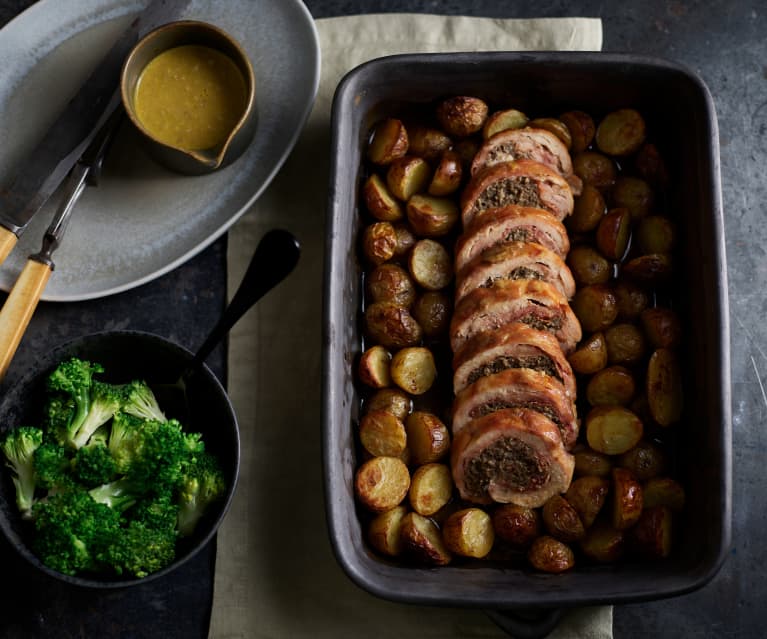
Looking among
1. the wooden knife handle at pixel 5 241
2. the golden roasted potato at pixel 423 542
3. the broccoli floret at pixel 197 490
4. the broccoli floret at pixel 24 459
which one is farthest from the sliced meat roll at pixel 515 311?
the wooden knife handle at pixel 5 241

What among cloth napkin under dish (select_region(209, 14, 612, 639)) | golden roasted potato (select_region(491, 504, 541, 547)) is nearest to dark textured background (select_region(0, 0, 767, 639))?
cloth napkin under dish (select_region(209, 14, 612, 639))

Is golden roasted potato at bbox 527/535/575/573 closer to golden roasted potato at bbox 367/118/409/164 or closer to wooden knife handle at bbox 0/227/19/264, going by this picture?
golden roasted potato at bbox 367/118/409/164

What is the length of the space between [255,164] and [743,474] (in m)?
1.51

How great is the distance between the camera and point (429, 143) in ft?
7.57

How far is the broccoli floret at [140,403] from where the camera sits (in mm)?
2170

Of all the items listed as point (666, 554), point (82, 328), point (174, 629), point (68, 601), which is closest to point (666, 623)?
point (666, 554)

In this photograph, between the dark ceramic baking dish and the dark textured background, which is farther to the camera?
the dark textured background

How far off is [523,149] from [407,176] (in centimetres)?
30

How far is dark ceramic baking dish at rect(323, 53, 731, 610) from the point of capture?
1.95 meters

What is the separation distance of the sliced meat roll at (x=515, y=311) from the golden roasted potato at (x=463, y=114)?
1.40ft

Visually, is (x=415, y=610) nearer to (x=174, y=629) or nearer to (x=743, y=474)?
(x=174, y=629)

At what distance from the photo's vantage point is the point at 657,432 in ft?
7.13

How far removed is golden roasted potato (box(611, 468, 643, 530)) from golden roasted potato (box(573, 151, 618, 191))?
0.74 meters

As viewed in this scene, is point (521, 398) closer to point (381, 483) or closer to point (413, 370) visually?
point (413, 370)
